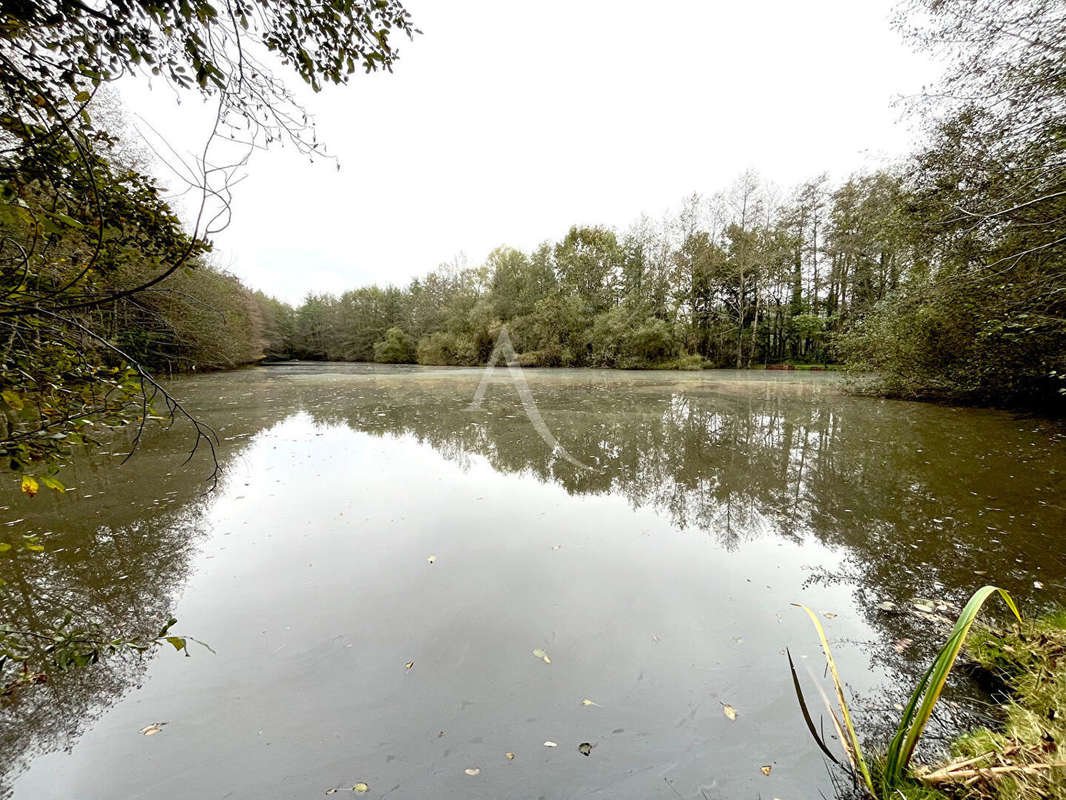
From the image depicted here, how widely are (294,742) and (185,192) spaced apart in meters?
2.51

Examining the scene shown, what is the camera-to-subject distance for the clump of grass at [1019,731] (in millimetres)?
1394

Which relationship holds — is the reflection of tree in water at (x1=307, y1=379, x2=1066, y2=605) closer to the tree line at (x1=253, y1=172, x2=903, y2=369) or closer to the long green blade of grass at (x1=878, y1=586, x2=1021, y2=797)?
the long green blade of grass at (x1=878, y1=586, x2=1021, y2=797)

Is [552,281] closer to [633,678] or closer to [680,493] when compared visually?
[680,493]

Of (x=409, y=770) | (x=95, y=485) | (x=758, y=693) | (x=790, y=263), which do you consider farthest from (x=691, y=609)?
(x=790, y=263)

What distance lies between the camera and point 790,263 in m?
29.0

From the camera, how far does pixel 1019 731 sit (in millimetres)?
1693

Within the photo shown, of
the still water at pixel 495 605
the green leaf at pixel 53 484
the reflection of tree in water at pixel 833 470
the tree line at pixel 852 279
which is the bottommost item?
the still water at pixel 495 605

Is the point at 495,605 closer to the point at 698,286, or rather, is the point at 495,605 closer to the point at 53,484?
the point at 53,484

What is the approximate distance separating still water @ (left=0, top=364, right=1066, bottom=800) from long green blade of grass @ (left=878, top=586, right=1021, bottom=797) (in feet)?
1.05

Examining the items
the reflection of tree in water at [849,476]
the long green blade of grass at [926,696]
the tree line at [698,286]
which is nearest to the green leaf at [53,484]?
the long green blade of grass at [926,696]

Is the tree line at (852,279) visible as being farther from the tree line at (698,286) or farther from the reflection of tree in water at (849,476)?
the reflection of tree in water at (849,476)

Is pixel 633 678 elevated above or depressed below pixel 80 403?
below

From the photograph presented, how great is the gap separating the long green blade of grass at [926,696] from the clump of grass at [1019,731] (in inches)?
3.7

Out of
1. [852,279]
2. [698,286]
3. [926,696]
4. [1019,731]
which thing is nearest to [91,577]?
[926,696]
